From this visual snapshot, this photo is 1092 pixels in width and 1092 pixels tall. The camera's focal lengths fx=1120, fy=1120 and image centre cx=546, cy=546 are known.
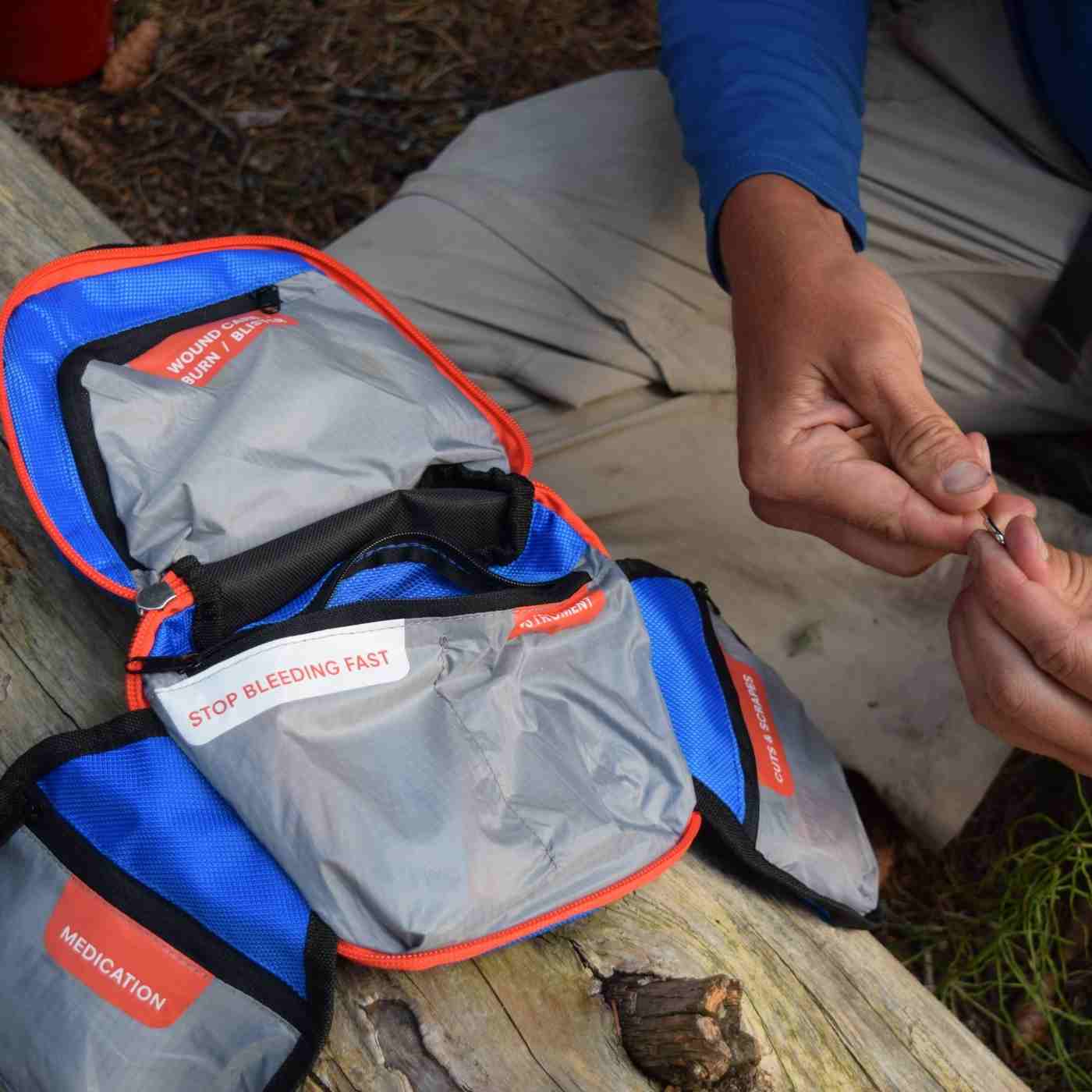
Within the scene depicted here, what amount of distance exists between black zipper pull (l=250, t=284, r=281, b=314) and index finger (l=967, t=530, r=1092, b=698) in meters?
0.83

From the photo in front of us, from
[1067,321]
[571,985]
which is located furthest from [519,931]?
[1067,321]

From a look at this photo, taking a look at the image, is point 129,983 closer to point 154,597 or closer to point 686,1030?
point 154,597

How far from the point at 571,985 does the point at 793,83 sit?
1.26 meters

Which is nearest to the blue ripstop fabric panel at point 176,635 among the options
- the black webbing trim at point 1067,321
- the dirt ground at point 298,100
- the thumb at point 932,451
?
the thumb at point 932,451

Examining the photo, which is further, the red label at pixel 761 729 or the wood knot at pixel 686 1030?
the red label at pixel 761 729

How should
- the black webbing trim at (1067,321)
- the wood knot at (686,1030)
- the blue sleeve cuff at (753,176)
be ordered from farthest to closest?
the black webbing trim at (1067,321), the blue sleeve cuff at (753,176), the wood knot at (686,1030)

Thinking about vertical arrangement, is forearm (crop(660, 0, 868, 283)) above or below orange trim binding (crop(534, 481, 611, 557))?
above

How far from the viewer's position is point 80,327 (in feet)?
4.00

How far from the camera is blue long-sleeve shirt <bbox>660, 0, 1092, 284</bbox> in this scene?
1549 millimetres

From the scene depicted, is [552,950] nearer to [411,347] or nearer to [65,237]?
[411,347]

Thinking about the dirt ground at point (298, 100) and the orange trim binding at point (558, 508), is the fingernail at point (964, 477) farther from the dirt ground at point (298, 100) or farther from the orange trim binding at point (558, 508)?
the dirt ground at point (298, 100)

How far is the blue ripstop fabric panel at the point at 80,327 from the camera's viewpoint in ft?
3.69

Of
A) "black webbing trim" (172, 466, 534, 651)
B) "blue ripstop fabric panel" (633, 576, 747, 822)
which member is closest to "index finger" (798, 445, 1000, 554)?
"blue ripstop fabric panel" (633, 576, 747, 822)

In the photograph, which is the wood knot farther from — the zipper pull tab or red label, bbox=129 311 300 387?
red label, bbox=129 311 300 387
